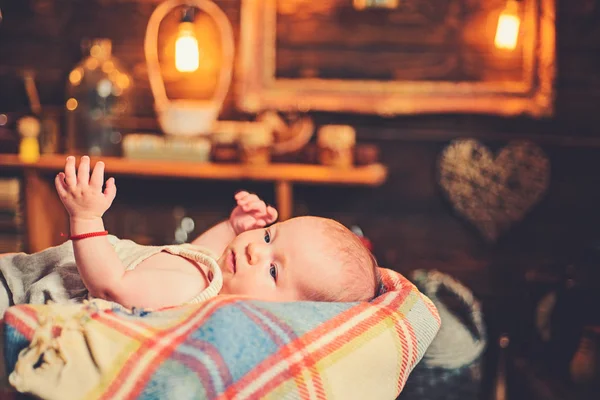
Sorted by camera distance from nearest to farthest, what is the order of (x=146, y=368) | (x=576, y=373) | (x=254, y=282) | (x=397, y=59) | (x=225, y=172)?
(x=146, y=368)
(x=254, y=282)
(x=576, y=373)
(x=225, y=172)
(x=397, y=59)

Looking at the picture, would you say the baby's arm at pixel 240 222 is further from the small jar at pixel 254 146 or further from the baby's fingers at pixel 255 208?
the small jar at pixel 254 146

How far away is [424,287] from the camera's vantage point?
201 centimetres

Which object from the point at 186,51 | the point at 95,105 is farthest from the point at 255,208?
the point at 95,105

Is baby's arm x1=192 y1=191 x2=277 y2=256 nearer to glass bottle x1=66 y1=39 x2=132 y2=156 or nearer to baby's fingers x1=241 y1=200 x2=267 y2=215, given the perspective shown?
baby's fingers x1=241 y1=200 x2=267 y2=215

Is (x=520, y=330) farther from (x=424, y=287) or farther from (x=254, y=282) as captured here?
(x=254, y=282)

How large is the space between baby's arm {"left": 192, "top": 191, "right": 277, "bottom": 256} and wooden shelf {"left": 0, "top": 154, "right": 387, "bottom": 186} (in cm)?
107

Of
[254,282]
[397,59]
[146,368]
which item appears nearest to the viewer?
[146,368]

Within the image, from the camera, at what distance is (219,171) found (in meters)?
2.52

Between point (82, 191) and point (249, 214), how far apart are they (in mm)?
471

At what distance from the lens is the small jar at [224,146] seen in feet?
8.50

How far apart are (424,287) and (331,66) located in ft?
3.93

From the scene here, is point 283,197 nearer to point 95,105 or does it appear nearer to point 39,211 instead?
point 95,105

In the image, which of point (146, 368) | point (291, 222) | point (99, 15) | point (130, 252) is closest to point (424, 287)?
point (291, 222)

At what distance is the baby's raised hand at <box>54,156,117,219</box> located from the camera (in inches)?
40.9
